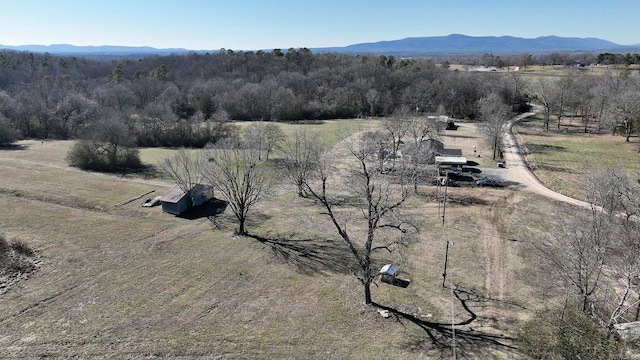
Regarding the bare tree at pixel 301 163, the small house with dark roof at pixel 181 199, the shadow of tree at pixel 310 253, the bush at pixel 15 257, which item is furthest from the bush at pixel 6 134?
the shadow of tree at pixel 310 253

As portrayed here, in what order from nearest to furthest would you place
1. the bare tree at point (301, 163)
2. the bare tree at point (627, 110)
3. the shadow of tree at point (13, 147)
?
the bare tree at point (301, 163)
the bare tree at point (627, 110)
the shadow of tree at point (13, 147)

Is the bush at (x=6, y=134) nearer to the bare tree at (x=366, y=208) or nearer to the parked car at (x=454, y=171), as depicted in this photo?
the bare tree at (x=366, y=208)

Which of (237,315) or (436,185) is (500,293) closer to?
(237,315)

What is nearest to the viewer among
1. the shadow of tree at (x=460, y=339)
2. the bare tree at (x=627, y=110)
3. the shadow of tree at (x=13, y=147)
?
the shadow of tree at (x=460, y=339)

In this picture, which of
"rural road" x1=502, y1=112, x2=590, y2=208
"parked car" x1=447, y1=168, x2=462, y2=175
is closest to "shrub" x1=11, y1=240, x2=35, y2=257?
"parked car" x1=447, y1=168, x2=462, y2=175

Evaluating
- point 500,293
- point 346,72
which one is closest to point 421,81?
point 346,72

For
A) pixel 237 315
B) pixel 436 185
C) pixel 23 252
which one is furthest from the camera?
pixel 436 185

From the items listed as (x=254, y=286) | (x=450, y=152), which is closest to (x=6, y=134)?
(x=254, y=286)
